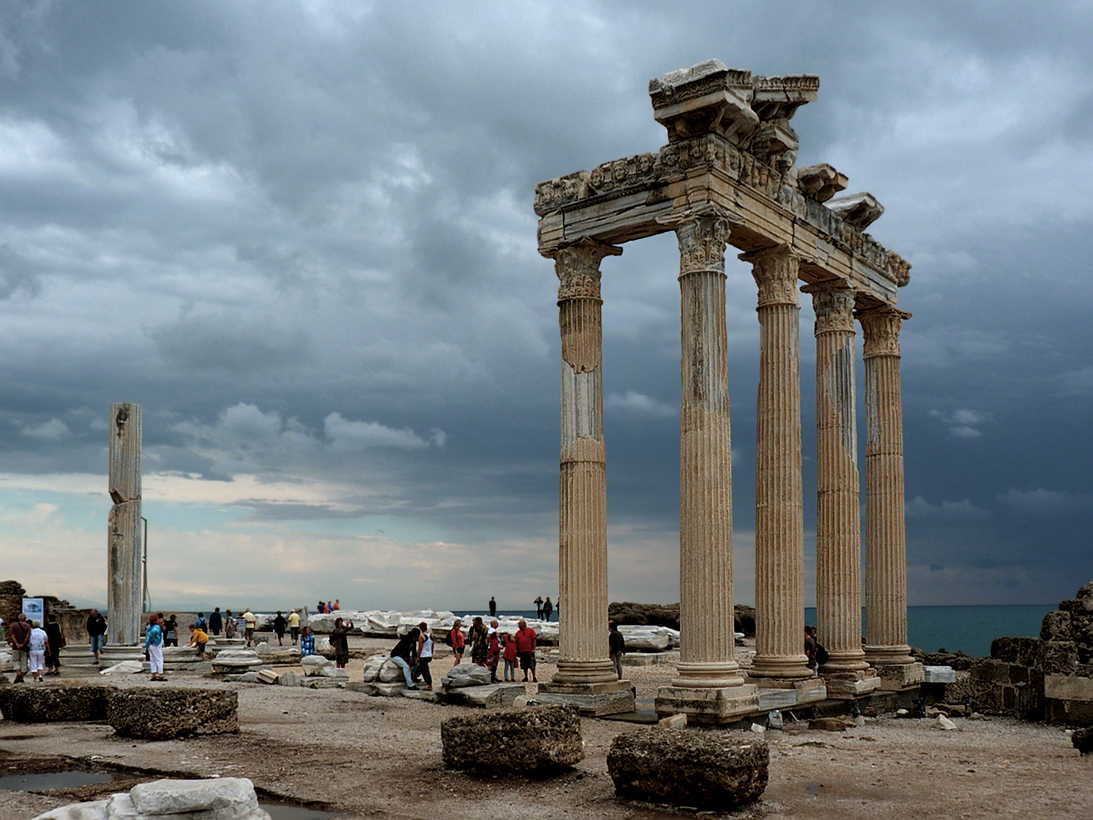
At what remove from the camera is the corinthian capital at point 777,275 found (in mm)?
19578

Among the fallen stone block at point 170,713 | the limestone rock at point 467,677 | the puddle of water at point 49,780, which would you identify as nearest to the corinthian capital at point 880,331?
the limestone rock at point 467,677

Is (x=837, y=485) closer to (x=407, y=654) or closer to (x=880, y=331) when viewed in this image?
(x=880, y=331)

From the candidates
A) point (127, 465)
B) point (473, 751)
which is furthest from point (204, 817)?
point (127, 465)

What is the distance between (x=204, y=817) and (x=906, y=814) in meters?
6.94

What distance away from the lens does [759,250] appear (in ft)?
65.2

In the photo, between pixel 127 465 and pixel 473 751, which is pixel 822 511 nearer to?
pixel 473 751

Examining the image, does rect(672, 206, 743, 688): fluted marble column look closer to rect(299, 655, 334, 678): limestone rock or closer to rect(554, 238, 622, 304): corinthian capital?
rect(554, 238, 622, 304): corinthian capital

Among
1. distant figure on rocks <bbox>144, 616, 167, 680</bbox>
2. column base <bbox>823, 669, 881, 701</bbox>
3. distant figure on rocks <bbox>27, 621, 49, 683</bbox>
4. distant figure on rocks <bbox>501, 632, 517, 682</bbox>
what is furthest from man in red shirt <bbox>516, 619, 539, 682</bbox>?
distant figure on rocks <bbox>27, 621, 49, 683</bbox>

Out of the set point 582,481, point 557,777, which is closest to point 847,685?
point 582,481

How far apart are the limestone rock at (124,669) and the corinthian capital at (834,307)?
18.8m

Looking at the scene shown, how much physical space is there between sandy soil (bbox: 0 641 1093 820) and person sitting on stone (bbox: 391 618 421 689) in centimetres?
401

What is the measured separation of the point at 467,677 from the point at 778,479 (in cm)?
722

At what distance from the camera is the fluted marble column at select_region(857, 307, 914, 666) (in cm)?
2344

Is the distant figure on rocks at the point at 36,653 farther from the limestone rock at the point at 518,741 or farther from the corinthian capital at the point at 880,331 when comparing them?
the corinthian capital at the point at 880,331
